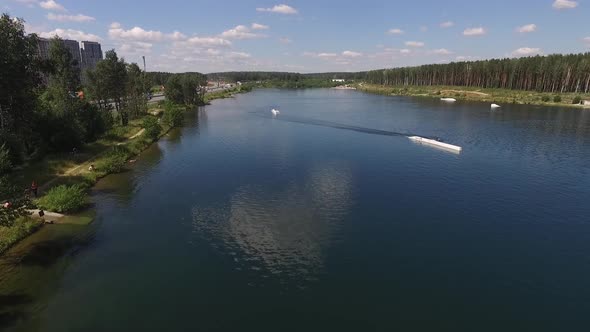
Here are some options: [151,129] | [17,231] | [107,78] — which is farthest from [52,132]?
[107,78]

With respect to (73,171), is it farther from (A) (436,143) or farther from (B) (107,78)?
(A) (436,143)

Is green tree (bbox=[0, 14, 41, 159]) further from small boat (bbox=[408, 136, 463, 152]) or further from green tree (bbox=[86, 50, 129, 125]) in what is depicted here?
small boat (bbox=[408, 136, 463, 152])

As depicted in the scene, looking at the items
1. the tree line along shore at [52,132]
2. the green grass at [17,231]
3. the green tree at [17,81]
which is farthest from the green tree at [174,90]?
the green grass at [17,231]

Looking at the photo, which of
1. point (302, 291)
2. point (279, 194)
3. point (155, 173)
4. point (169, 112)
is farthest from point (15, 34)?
point (169, 112)

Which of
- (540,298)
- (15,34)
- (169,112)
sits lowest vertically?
(540,298)

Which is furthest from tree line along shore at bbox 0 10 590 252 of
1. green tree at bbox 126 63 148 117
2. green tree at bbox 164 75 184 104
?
green tree at bbox 164 75 184 104

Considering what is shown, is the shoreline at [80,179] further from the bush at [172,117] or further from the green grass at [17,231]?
the bush at [172,117]

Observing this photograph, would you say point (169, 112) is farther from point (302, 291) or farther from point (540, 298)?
point (540, 298)
